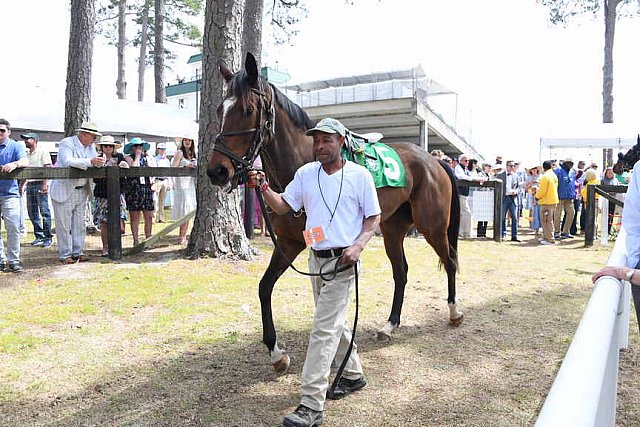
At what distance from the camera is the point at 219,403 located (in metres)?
3.48

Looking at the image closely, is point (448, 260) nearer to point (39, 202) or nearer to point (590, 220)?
point (590, 220)

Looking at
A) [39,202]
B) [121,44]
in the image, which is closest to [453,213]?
[39,202]

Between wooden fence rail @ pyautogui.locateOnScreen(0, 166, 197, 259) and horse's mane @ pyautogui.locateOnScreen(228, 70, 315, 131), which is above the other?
horse's mane @ pyautogui.locateOnScreen(228, 70, 315, 131)

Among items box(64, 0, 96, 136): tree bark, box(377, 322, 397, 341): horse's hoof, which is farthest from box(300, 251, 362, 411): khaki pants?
box(64, 0, 96, 136): tree bark

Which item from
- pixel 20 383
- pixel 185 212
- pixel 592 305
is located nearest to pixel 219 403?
pixel 20 383

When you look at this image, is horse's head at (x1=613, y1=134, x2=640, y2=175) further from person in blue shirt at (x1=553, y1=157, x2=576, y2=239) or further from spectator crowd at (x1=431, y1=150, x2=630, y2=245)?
person in blue shirt at (x1=553, y1=157, x2=576, y2=239)

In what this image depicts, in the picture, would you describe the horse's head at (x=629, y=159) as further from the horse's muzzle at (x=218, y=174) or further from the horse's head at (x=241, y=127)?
the horse's muzzle at (x=218, y=174)

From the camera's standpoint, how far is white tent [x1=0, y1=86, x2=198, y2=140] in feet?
45.2

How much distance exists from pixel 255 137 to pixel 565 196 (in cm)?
1150

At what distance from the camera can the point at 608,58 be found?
934 inches

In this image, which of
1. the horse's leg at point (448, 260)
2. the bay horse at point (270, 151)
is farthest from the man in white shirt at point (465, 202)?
the bay horse at point (270, 151)

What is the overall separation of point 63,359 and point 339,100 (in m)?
17.0

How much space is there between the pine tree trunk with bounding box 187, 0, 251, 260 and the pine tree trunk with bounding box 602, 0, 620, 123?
21641 mm

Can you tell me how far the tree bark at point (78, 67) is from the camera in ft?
34.8
